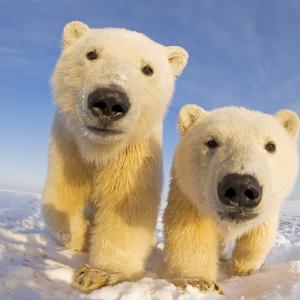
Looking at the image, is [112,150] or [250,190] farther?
[112,150]

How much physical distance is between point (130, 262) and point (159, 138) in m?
1.51

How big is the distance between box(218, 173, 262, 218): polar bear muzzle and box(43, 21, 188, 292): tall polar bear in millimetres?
1093

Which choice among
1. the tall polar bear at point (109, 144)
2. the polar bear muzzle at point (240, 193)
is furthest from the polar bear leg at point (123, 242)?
the polar bear muzzle at point (240, 193)

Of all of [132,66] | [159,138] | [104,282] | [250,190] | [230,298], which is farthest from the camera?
[159,138]

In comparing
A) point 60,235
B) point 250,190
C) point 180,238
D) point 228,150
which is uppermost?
point 228,150

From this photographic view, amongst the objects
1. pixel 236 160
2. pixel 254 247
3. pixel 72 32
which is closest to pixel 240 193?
pixel 236 160

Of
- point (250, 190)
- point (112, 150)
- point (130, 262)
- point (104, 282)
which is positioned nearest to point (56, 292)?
point (104, 282)

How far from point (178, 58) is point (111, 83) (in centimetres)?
157

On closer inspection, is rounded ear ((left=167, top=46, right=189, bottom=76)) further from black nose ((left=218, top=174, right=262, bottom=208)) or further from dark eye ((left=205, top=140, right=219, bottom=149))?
black nose ((left=218, top=174, right=262, bottom=208))

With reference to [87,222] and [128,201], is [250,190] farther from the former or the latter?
[87,222]

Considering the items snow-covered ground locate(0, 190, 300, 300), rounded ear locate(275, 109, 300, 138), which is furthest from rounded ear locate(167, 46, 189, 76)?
snow-covered ground locate(0, 190, 300, 300)

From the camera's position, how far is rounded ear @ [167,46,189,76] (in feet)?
16.1

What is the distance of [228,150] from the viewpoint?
11.8 ft

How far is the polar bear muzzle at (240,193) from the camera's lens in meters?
3.11
